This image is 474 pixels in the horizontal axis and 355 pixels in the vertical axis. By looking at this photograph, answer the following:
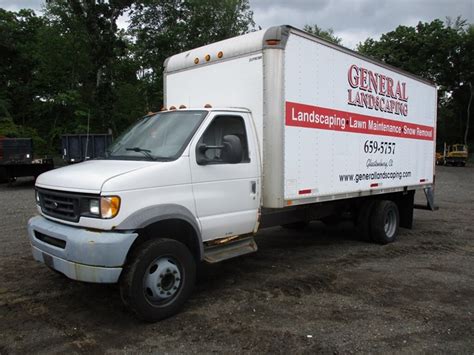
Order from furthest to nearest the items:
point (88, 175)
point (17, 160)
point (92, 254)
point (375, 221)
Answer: point (17, 160) → point (375, 221) → point (88, 175) → point (92, 254)

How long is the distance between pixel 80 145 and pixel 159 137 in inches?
556

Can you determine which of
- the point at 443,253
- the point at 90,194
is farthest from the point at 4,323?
the point at 443,253

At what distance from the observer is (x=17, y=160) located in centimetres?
1794

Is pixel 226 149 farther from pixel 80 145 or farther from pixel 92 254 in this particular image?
pixel 80 145

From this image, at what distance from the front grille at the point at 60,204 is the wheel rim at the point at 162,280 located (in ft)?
3.04

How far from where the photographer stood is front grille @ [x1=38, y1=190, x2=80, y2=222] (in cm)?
438

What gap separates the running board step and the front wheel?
36 cm

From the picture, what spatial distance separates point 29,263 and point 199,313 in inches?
128

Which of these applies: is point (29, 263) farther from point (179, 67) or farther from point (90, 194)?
point (179, 67)

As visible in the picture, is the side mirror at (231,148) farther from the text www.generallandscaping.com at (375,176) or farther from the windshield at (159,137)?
the text www.generallandscaping.com at (375,176)

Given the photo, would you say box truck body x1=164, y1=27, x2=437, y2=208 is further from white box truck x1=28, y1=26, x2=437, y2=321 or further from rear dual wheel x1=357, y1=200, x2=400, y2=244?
rear dual wheel x1=357, y1=200, x2=400, y2=244

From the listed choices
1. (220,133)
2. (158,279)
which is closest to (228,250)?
(158,279)

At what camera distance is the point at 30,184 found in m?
19.9

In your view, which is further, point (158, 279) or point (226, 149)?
point (226, 149)
